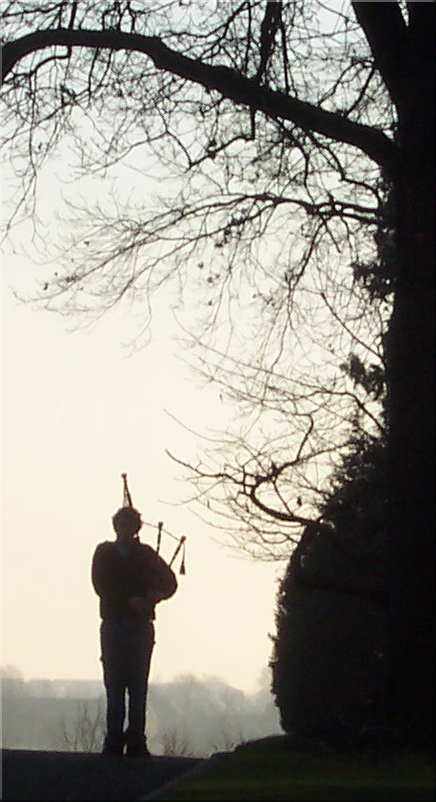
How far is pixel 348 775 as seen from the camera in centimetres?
1064

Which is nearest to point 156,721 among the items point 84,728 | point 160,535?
point 84,728

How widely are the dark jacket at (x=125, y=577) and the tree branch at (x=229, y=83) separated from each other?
12.7ft

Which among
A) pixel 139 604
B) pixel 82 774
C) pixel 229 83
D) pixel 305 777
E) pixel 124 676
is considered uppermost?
pixel 229 83

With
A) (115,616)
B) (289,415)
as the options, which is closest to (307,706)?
(289,415)

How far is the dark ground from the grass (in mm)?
447

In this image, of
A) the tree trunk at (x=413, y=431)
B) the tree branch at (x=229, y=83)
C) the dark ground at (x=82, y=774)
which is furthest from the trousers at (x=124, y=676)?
the tree branch at (x=229, y=83)

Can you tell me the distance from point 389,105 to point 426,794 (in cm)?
846

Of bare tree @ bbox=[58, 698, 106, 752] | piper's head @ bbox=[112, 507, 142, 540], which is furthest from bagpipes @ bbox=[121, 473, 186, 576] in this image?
bare tree @ bbox=[58, 698, 106, 752]

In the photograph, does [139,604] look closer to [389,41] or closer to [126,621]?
[126,621]

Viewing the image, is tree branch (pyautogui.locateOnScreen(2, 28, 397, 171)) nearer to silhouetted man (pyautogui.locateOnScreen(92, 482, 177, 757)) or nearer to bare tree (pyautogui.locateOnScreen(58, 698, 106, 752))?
silhouetted man (pyautogui.locateOnScreen(92, 482, 177, 757))

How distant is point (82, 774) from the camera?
11961mm

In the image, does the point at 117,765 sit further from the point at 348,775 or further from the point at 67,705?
the point at 67,705

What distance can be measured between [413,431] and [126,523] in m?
2.96

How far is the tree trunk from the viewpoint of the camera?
484 inches
